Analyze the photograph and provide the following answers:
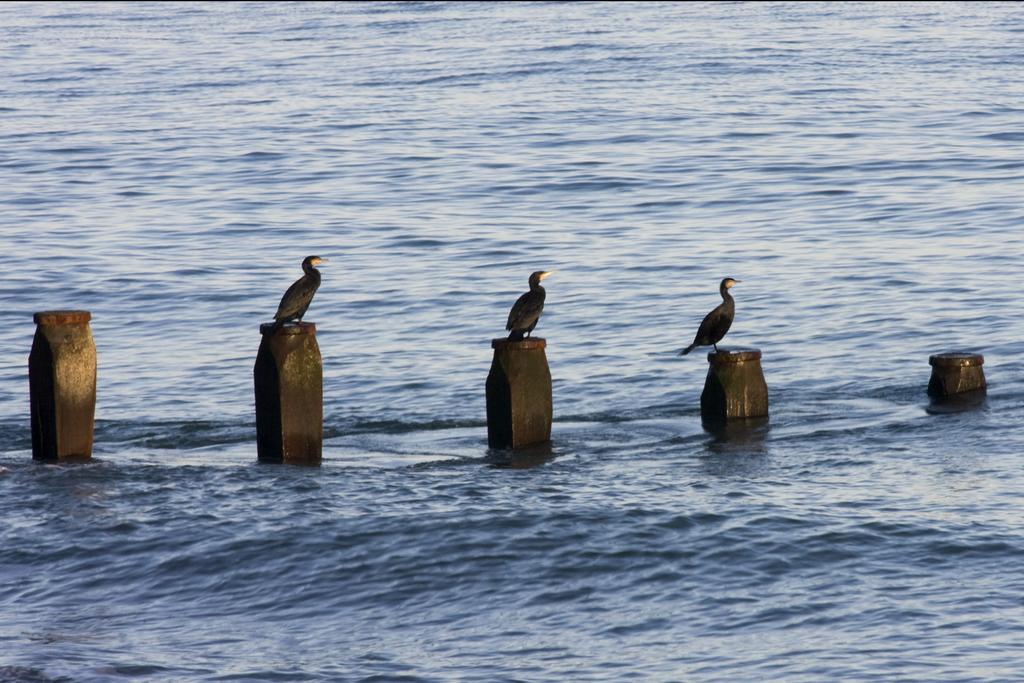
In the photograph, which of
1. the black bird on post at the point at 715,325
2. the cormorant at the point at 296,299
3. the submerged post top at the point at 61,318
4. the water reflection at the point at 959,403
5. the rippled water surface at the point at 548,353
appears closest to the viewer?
the rippled water surface at the point at 548,353

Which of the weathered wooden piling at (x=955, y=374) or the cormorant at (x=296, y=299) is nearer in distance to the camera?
the cormorant at (x=296, y=299)

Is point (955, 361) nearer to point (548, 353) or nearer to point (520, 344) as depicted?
point (520, 344)

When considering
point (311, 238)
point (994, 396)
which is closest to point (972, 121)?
point (311, 238)

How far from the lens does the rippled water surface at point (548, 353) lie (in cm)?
1004

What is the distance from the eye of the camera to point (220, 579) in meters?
10.9

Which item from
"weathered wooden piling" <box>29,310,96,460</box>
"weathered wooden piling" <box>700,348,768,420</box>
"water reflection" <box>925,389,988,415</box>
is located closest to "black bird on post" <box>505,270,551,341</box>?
"weathered wooden piling" <box>700,348,768,420</box>

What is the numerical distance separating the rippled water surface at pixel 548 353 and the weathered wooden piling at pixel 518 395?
0.26 meters

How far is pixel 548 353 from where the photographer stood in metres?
20.2

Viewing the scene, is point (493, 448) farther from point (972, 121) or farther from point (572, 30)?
point (572, 30)

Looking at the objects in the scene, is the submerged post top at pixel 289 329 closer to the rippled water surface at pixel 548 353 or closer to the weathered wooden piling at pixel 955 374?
the rippled water surface at pixel 548 353

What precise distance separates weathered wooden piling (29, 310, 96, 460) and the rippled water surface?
1.19 ft

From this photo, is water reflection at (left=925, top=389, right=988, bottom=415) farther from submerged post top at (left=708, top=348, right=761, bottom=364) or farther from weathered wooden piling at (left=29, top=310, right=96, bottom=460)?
weathered wooden piling at (left=29, top=310, right=96, bottom=460)

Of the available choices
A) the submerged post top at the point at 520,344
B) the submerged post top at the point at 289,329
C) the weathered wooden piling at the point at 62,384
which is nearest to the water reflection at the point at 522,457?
the submerged post top at the point at 520,344

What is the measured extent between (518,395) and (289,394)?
6.30 ft
